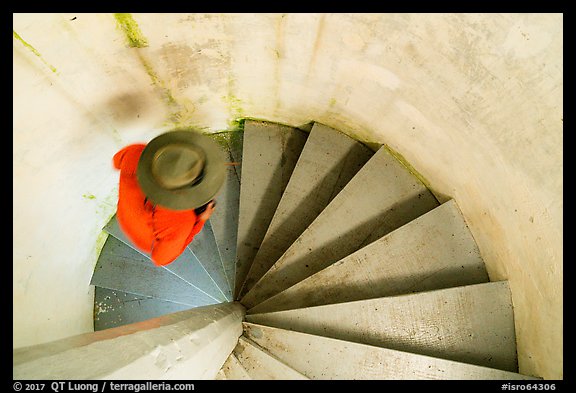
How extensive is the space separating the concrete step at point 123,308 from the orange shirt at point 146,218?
163 centimetres

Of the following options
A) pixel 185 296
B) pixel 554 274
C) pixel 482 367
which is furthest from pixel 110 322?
pixel 554 274

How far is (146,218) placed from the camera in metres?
2.45

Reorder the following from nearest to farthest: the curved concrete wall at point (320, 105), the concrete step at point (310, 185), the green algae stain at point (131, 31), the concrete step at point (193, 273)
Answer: the curved concrete wall at point (320, 105), the green algae stain at point (131, 31), the concrete step at point (310, 185), the concrete step at point (193, 273)

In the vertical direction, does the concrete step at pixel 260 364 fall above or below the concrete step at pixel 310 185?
below

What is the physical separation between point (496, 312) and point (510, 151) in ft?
4.51

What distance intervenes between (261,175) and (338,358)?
1642 millimetres

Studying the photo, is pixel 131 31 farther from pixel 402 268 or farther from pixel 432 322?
pixel 432 322

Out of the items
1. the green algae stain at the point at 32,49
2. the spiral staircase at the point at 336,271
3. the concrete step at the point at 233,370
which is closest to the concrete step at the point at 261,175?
the spiral staircase at the point at 336,271

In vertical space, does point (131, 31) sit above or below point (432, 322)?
above

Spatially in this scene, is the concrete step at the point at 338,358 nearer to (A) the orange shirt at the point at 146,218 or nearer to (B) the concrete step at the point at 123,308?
(A) the orange shirt at the point at 146,218

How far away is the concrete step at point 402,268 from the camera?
3.23 metres

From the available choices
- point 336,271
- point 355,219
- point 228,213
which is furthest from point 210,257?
point 355,219

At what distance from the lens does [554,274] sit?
2.24 meters
